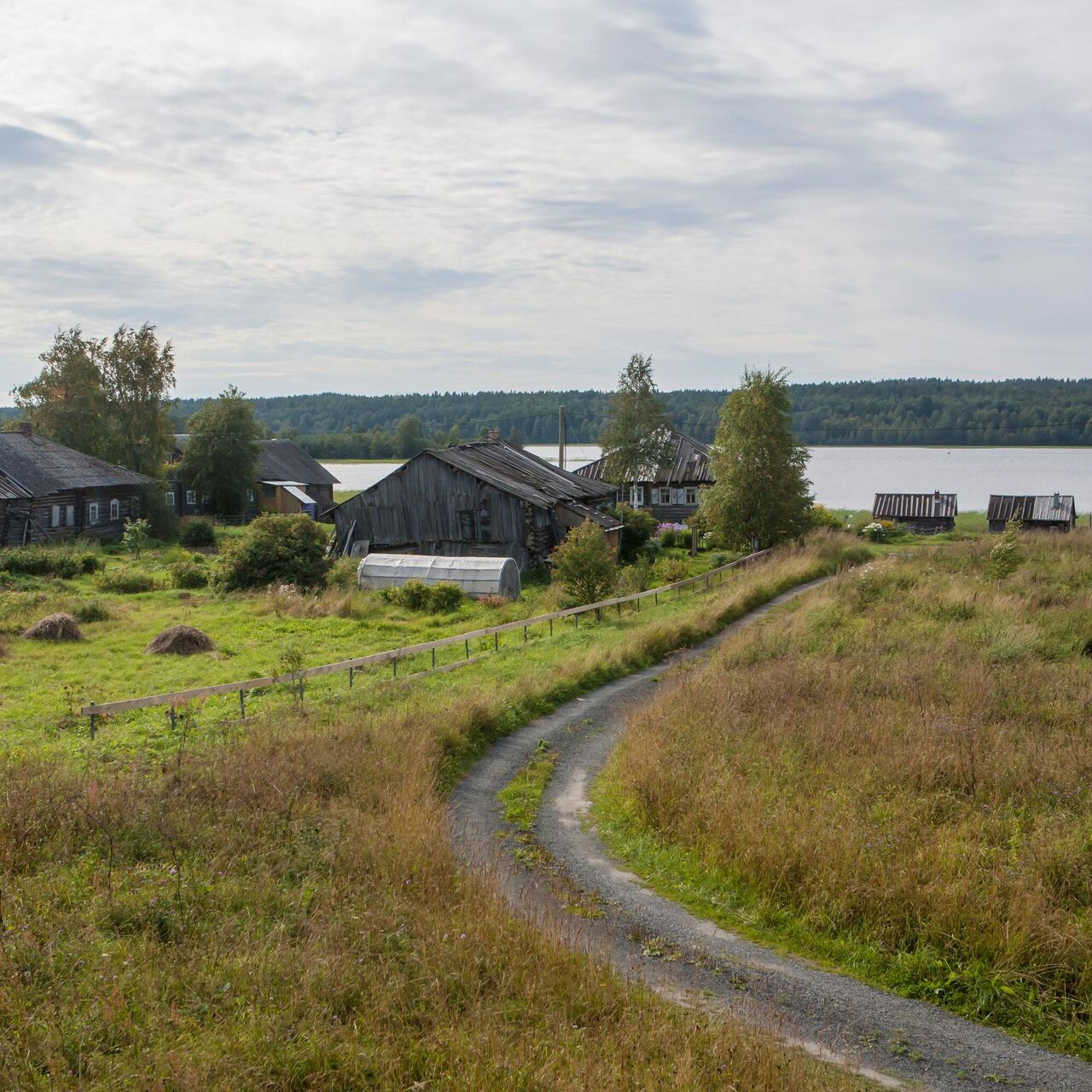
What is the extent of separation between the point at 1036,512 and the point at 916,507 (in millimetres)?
7424

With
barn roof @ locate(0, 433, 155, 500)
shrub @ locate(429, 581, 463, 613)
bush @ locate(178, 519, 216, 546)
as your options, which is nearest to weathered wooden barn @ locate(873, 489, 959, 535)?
shrub @ locate(429, 581, 463, 613)

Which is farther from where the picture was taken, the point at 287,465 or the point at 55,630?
the point at 287,465

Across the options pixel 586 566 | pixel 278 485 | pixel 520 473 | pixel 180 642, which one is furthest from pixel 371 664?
pixel 278 485

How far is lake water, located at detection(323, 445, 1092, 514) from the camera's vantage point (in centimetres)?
9675

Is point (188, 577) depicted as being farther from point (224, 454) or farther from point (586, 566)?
point (224, 454)

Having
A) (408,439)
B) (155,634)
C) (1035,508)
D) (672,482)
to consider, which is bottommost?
(155,634)

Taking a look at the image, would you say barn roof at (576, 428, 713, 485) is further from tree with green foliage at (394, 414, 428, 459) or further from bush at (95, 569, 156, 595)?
tree with green foliage at (394, 414, 428, 459)

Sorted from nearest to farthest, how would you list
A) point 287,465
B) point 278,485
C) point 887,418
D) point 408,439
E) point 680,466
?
point 680,466, point 278,485, point 287,465, point 408,439, point 887,418

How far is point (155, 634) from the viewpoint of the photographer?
2688 cm

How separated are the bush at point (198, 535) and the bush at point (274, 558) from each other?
68.7ft

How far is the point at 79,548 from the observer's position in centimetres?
4719

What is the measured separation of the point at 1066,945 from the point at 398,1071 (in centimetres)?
577

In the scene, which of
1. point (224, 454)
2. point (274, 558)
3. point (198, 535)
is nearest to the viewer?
point (274, 558)

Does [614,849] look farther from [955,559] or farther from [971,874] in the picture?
[955,559]
